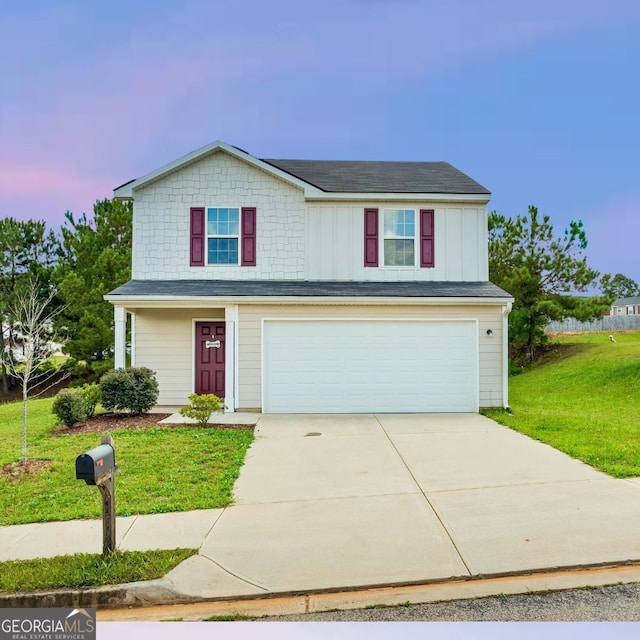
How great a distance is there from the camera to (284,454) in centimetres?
800

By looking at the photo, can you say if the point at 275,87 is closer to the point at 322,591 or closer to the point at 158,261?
the point at 158,261

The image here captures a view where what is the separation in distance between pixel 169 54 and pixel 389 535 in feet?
31.0

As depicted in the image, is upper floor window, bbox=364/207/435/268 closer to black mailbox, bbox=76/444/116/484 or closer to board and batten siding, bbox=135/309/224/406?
board and batten siding, bbox=135/309/224/406

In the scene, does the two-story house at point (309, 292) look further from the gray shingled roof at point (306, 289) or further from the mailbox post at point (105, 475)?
the mailbox post at point (105, 475)

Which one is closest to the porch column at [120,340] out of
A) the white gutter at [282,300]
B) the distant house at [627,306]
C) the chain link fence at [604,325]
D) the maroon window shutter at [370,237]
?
the white gutter at [282,300]

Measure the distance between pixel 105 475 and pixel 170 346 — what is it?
9490 millimetres

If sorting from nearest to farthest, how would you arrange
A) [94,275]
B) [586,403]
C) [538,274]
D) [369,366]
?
[369,366], [586,403], [538,274], [94,275]

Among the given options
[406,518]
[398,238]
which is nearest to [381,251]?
[398,238]

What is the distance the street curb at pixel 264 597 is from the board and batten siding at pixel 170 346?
9.69 meters

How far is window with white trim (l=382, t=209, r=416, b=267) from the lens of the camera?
44.5ft

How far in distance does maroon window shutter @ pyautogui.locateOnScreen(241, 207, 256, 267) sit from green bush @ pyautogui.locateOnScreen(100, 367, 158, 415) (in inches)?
160

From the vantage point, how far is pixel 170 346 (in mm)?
13180

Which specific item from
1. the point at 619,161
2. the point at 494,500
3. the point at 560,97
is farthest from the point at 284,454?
the point at 619,161

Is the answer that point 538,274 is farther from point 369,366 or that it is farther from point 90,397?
point 90,397
